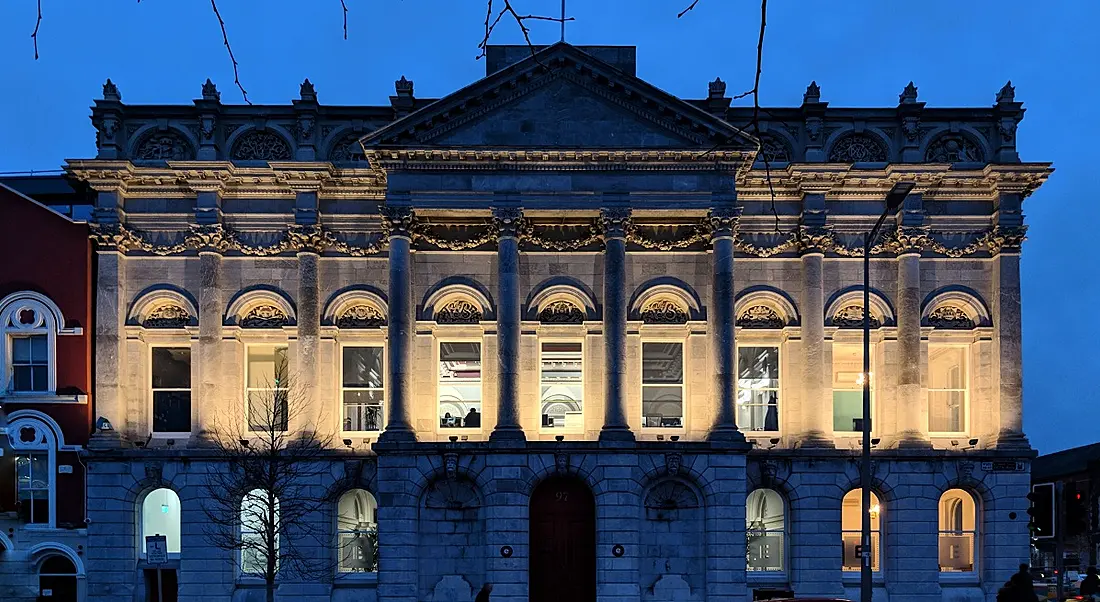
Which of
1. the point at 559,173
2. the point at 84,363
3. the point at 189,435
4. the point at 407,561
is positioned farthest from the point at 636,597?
the point at 84,363

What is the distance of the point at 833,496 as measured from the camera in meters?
30.2

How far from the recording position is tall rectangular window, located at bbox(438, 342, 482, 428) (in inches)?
1231

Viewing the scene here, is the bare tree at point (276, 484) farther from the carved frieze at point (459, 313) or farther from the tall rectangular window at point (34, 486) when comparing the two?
the tall rectangular window at point (34, 486)

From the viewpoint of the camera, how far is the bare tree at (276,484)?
2889 centimetres

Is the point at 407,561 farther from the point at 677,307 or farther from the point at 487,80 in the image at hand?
the point at 487,80

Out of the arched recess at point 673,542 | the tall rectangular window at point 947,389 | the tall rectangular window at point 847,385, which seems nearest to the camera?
the arched recess at point 673,542

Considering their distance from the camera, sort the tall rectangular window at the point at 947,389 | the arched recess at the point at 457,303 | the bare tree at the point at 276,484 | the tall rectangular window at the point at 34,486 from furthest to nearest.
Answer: the tall rectangular window at the point at 947,389
the arched recess at the point at 457,303
the tall rectangular window at the point at 34,486
the bare tree at the point at 276,484

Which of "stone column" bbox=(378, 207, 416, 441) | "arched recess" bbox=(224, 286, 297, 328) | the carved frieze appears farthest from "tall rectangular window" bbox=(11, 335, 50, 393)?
the carved frieze

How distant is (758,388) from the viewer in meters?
31.7

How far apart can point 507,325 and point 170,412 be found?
424 inches

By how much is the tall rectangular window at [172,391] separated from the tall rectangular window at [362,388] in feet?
15.5

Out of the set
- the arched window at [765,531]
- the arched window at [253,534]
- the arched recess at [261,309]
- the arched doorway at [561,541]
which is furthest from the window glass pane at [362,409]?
the arched window at [765,531]

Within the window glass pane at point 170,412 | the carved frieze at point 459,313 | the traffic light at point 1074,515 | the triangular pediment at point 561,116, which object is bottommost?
the traffic light at point 1074,515

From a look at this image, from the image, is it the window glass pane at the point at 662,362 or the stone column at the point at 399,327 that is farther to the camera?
the window glass pane at the point at 662,362
